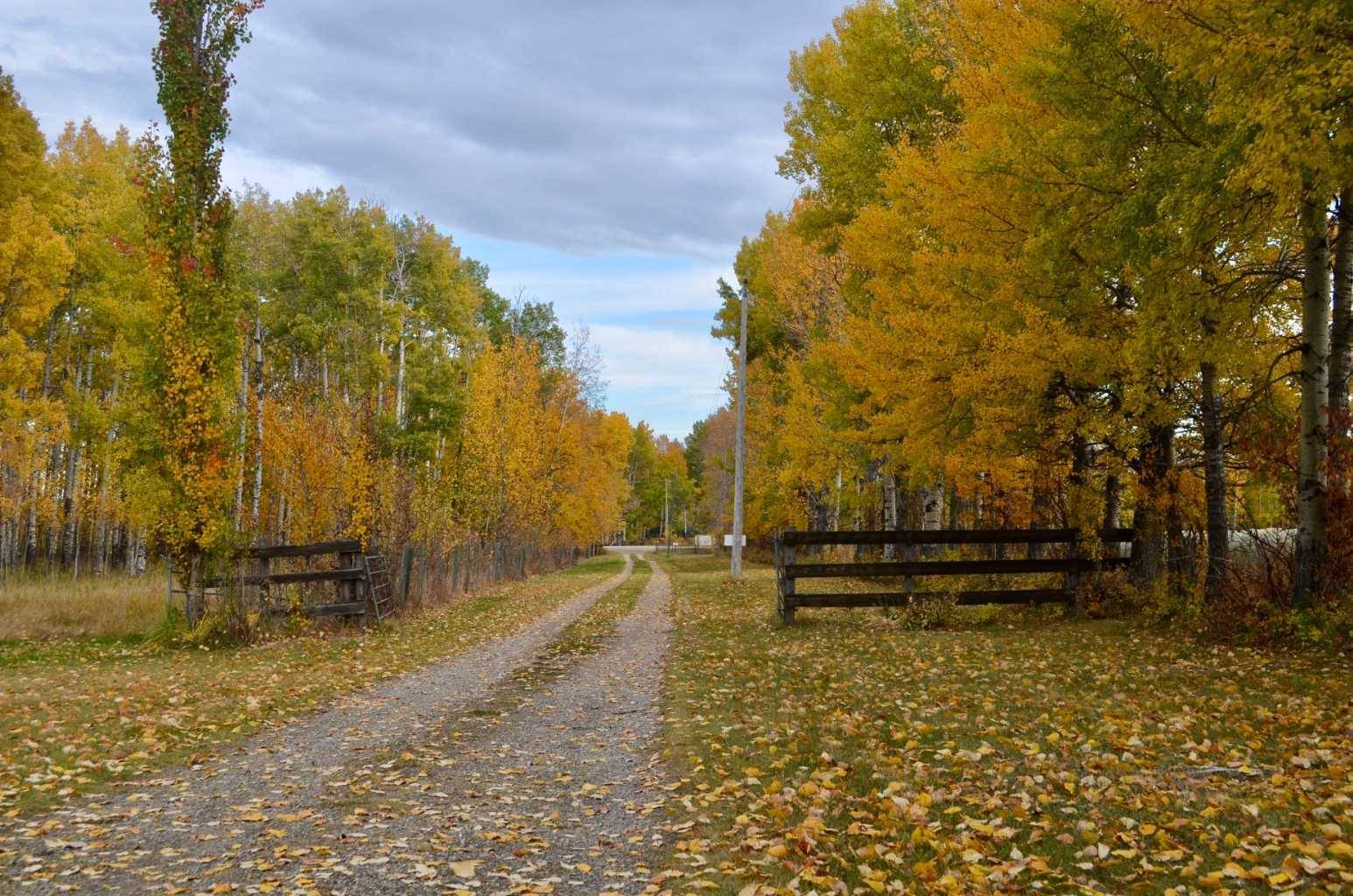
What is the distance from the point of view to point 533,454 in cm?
3219

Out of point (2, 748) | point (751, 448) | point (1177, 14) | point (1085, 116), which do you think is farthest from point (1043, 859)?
point (751, 448)

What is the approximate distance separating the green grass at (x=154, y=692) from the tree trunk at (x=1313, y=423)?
35.0 ft

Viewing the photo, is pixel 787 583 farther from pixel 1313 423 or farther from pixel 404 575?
pixel 404 575

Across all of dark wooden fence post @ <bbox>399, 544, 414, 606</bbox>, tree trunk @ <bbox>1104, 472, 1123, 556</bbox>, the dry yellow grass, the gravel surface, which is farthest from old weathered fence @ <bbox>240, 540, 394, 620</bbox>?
tree trunk @ <bbox>1104, 472, 1123, 556</bbox>

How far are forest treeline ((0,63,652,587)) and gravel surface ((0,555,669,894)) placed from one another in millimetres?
7624

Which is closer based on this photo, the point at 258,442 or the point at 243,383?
the point at 258,442

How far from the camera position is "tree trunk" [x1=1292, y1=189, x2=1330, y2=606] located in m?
8.87

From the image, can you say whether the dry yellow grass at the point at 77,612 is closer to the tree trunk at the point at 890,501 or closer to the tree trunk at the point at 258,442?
the tree trunk at the point at 258,442

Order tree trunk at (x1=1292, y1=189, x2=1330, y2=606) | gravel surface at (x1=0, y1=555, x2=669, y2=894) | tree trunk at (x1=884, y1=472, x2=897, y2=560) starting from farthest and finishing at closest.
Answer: tree trunk at (x1=884, y1=472, x2=897, y2=560)
tree trunk at (x1=1292, y1=189, x2=1330, y2=606)
gravel surface at (x1=0, y1=555, x2=669, y2=894)

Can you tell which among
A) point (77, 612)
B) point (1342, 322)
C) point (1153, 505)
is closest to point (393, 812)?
point (1342, 322)

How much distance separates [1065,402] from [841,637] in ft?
15.6

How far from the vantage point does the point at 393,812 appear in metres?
5.30

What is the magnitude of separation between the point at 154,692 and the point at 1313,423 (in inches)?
506

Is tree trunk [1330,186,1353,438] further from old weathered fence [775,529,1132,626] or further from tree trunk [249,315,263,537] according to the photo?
tree trunk [249,315,263,537]
